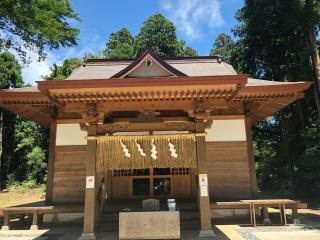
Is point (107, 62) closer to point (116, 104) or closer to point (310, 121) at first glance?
point (116, 104)

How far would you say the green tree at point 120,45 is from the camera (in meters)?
31.4

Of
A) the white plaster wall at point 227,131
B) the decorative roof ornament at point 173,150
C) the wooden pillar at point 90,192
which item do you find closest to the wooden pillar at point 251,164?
the white plaster wall at point 227,131

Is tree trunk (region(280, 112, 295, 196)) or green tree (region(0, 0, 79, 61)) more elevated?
green tree (region(0, 0, 79, 61))

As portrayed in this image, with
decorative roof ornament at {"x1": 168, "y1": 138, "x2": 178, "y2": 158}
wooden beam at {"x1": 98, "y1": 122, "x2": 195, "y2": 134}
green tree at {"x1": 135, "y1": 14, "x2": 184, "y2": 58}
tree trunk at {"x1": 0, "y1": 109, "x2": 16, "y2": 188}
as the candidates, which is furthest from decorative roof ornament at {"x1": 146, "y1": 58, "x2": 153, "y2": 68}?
green tree at {"x1": 135, "y1": 14, "x2": 184, "y2": 58}

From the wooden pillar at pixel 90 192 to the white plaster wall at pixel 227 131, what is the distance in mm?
3955

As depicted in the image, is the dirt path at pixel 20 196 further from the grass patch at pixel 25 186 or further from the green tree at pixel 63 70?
the green tree at pixel 63 70

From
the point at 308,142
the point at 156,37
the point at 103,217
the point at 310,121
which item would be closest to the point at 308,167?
the point at 308,142

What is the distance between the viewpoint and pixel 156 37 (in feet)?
101

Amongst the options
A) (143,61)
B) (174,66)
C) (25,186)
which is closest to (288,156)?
(174,66)

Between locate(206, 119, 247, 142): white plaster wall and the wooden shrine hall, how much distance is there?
0.03 m

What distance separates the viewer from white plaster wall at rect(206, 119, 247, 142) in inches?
379

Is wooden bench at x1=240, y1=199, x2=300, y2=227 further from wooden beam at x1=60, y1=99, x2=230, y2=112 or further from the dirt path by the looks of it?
the dirt path

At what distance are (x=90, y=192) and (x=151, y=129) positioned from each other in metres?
2.14

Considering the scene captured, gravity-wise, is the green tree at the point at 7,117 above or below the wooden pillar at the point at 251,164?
above
